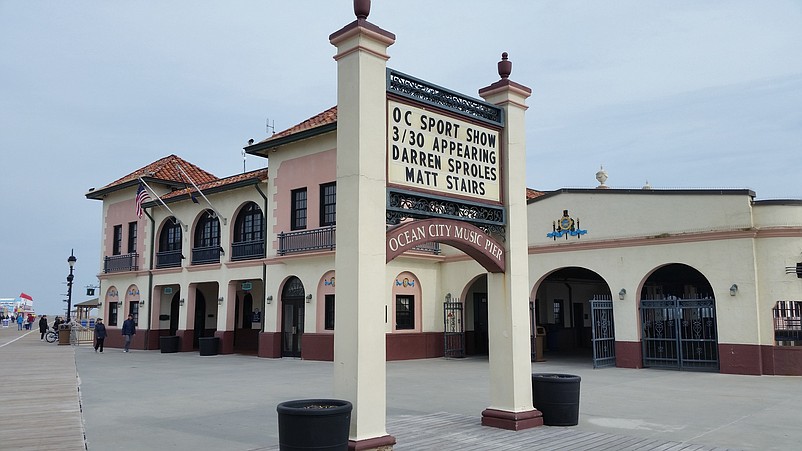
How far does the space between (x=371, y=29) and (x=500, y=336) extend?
473 centimetres

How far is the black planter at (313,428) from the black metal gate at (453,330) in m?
17.2

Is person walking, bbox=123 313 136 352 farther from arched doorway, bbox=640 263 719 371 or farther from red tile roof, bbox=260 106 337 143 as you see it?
arched doorway, bbox=640 263 719 371

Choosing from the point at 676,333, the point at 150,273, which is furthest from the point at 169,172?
the point at 676,333

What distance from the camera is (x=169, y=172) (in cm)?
3288

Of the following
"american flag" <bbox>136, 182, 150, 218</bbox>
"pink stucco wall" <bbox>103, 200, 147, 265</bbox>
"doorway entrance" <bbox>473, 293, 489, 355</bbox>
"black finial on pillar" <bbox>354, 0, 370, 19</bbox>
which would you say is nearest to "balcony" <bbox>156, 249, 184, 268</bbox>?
"pink stucco wall" <bbox>103, 200, 147, 265</bbox>

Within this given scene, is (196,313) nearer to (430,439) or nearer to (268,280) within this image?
(268,280)

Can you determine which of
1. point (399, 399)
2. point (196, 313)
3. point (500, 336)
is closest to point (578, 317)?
point (196, 313)

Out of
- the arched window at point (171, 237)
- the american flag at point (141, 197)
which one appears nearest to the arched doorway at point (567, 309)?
the arched window at point (171, 237)

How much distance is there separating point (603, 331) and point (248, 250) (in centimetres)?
1407

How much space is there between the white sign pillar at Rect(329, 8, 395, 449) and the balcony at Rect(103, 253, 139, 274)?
90.3 ft

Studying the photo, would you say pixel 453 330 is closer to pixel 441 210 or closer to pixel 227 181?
pixel 227 181

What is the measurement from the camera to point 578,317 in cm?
3102

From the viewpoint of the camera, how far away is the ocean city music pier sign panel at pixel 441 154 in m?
8.41

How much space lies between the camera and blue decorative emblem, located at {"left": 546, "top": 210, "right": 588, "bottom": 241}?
20.5 meters
